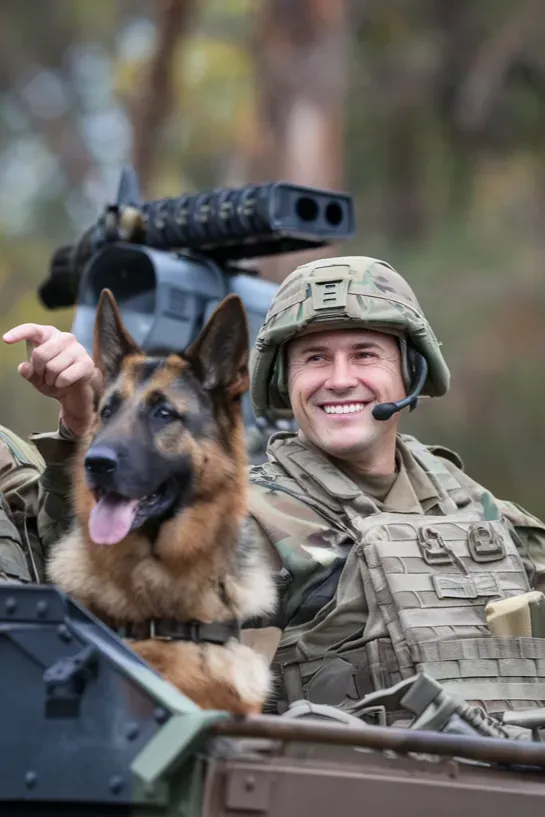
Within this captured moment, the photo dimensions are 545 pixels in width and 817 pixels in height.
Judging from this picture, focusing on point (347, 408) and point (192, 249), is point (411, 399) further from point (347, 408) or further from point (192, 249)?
point (192, 249)

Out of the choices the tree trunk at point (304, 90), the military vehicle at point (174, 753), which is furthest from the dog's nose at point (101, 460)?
the tree trunk at point (304, 90)

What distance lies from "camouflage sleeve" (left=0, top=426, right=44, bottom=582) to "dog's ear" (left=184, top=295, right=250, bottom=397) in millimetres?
761

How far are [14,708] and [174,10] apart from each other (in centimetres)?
1444

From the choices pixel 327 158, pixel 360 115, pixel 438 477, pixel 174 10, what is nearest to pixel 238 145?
pixel 360 115

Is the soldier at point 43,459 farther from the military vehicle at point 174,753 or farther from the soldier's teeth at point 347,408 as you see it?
the soldier's teeth at point 347,408

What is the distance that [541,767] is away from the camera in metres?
3.12

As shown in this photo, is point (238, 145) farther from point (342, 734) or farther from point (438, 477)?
point (342, 734)

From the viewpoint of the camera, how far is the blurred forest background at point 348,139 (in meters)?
13.7

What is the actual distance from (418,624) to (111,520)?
3.52 ft

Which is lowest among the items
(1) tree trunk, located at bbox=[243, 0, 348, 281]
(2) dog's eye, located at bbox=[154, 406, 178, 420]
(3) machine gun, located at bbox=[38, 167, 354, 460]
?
(2) dog's eye, located at bbox=[154, 406, 178, 420]

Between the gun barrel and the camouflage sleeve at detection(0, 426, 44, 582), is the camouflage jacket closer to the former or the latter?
the camouflage sleeve at detection(0, 426, 44, 582)

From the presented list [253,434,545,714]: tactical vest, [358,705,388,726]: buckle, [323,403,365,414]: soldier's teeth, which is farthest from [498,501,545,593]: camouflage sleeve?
[358,705,388,726]: buckle

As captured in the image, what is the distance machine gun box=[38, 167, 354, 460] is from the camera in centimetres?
571

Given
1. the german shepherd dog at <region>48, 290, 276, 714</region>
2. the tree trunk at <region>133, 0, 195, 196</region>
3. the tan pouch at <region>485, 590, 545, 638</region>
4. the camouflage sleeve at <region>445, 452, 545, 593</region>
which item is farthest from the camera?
the tree trunk at <region>133, 0, 195, 196</region>
